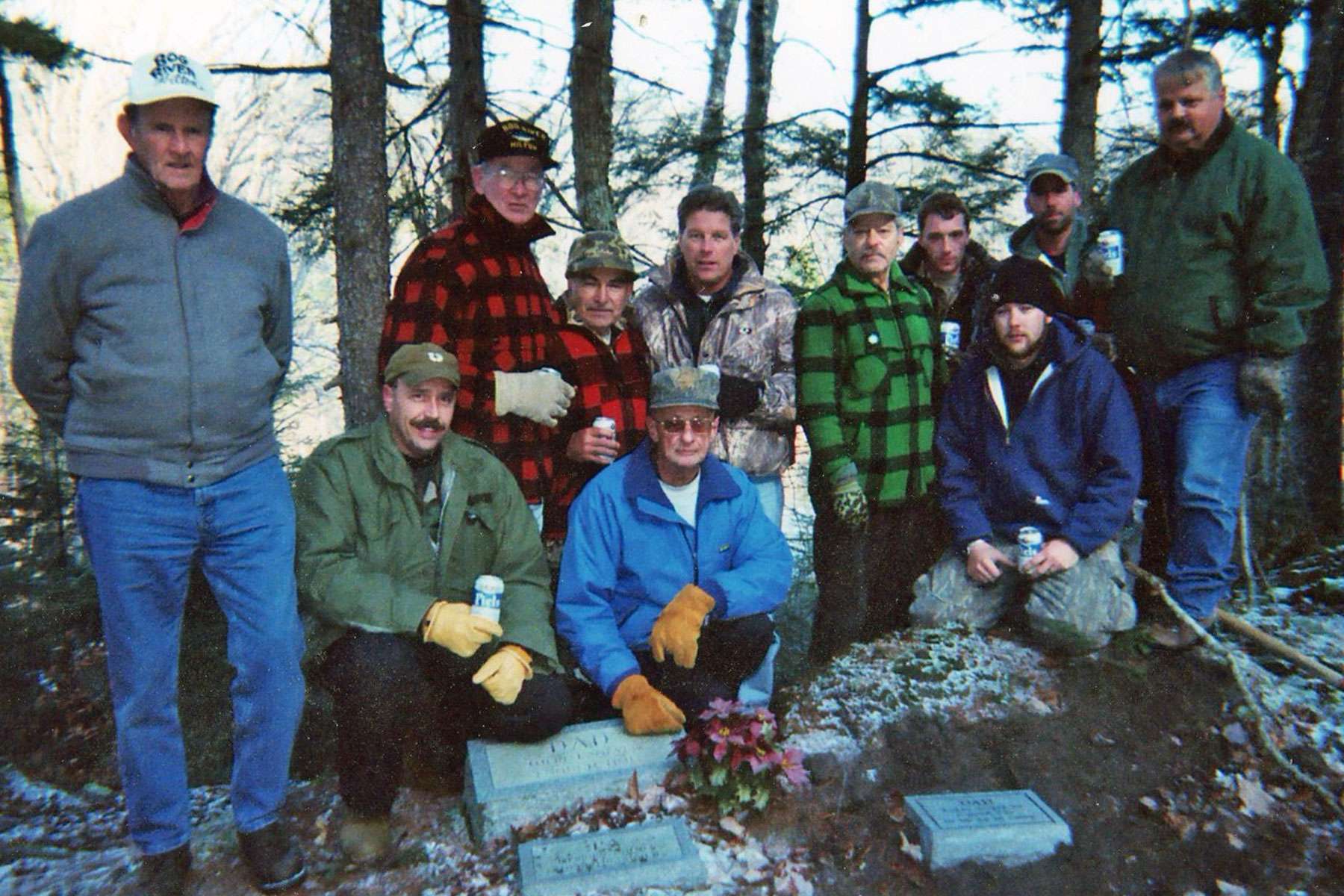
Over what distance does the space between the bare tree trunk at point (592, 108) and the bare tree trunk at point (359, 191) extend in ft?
5.07

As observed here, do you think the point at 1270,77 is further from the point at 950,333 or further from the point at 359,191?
the point at 359,191

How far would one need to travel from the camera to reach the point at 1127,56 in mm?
9062

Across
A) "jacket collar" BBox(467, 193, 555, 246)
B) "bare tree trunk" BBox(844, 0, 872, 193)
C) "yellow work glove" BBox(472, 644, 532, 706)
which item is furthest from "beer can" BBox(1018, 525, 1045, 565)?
"bare tree trunk" BBox(844, 0, 872, 193)

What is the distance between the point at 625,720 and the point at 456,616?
0.84 m

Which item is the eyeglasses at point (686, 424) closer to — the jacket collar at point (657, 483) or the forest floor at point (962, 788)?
the jacket collar at point (657, 483)

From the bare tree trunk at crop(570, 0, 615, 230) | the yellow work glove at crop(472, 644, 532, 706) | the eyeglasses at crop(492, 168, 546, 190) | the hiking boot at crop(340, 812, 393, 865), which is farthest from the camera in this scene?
the bare tree trunk at crop(570, 0, 615, 230)

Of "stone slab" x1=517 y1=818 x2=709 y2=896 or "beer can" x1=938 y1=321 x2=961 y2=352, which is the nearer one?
"stone slab" x1=517 y1=818 x2=709 y2=896

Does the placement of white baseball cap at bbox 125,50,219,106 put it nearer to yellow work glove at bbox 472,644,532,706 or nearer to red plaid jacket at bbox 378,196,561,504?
red plaid jacket at bbox 378,196,561,504

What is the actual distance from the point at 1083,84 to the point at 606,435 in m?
5.96

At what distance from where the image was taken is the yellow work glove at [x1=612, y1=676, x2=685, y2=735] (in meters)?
3.49

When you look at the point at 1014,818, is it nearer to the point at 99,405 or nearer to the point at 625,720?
the point at 625,720

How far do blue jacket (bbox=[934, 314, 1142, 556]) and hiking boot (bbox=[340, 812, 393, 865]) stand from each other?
3.00 metres

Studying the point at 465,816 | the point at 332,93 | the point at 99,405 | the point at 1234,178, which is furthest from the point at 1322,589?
the point at 332,93

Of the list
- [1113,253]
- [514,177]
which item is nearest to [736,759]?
[514,177]
